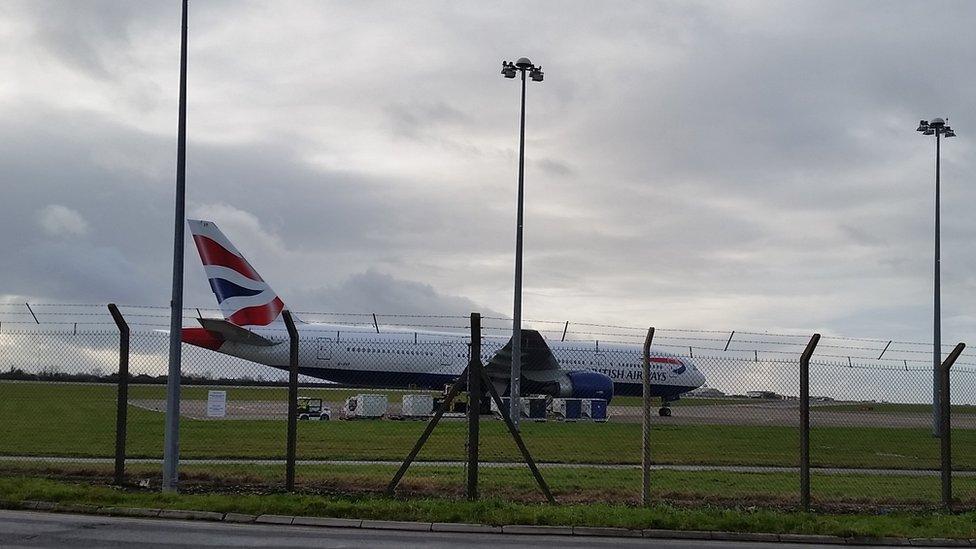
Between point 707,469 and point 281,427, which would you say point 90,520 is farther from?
point 281,427

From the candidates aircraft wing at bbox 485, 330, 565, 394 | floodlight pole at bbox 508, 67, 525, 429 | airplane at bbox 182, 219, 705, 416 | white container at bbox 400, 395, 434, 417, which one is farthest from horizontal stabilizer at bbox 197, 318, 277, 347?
floodlight pole at bbox 508, 67, 525, 429

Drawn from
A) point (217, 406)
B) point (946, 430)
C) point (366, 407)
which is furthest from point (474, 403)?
point (366, 407)

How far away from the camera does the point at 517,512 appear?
38.9ft

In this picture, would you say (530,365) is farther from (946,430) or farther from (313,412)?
(946,430)

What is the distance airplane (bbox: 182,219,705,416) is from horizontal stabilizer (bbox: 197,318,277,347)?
4 centimetres

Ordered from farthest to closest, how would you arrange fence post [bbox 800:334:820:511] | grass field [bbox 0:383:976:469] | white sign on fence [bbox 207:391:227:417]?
white sign on fence [bbox 207:391:227:417] → grass field [bbox 0:383:976:469] → fence post [bbox 800:334:820:511]

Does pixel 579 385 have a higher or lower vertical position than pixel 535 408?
higher

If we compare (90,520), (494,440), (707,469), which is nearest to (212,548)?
(90,520)

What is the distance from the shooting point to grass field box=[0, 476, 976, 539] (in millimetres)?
11586

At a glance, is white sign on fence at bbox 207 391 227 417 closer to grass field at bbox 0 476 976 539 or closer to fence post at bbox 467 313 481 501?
grass field at bbox 0 476 976 539

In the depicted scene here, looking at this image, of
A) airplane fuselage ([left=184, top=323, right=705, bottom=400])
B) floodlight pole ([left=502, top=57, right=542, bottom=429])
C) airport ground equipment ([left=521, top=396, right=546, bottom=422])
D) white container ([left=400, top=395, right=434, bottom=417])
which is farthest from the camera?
airplane fuselage ([left=184, top=323, right=705, bottom=400])

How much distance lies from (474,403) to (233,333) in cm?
2869

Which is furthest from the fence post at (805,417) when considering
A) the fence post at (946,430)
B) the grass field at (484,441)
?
the grass field at (484,441)

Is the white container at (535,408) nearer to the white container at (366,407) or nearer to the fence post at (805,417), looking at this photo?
the white container at (366,407)
